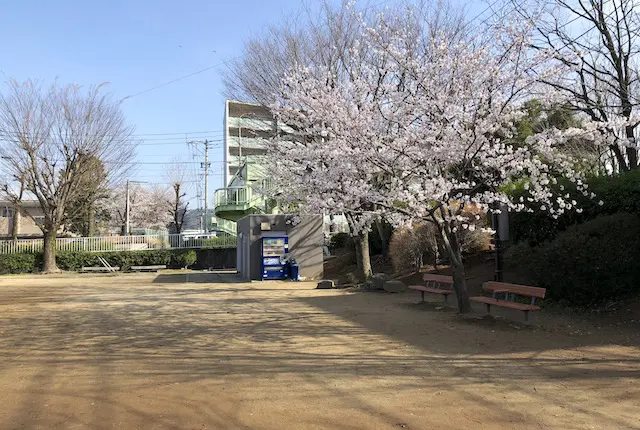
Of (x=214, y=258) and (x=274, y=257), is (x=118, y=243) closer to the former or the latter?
(x=214, y=258)

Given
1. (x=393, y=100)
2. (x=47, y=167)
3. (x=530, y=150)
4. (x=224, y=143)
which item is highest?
(x=224, y=143)

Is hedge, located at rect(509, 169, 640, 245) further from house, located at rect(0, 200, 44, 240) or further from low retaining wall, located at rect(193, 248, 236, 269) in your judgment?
house, located at rect(0, 200, 44, 240)

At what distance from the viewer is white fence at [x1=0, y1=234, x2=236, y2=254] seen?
28.9 m

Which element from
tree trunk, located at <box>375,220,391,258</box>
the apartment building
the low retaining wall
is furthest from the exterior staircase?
tree trunk, located at <box>375,220,391,258</box>

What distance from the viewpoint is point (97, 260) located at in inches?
1139

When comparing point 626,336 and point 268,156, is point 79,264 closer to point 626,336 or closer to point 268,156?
point 268,156

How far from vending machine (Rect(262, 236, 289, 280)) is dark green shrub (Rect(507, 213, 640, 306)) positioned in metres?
11.9

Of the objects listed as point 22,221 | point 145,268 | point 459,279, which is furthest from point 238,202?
point 22,221

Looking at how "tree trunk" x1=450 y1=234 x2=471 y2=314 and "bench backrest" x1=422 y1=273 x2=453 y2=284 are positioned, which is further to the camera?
"bench backrest" x1=422 y1=273 x2=453 y2=284

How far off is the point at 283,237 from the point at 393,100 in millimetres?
11163

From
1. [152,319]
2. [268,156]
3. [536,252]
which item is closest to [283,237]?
[268,156]

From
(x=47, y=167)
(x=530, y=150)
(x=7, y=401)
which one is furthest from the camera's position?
(x=47, y=167)

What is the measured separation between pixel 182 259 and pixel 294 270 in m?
12.7

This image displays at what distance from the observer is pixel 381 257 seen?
69.4 ft
